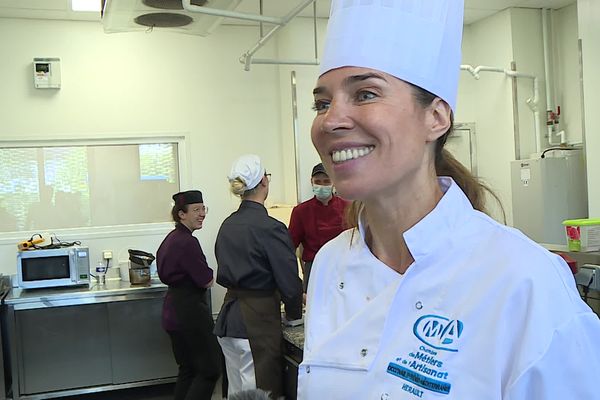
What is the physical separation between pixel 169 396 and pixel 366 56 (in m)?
3.95

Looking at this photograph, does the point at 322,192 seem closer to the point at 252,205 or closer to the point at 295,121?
the point at 252,205

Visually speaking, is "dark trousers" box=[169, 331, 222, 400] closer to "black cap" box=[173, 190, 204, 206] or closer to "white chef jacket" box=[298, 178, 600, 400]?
"black cap" box=[173, 190, 204, 206]

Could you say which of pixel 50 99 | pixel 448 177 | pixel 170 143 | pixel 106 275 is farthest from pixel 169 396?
pixel 448 177

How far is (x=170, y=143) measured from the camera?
193 inches

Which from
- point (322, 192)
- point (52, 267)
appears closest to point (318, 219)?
point (322, 192)

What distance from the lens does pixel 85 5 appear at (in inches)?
166

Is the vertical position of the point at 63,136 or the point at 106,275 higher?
the point at 63,136

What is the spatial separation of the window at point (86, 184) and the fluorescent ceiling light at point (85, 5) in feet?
3.46

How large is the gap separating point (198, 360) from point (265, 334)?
3.26ft

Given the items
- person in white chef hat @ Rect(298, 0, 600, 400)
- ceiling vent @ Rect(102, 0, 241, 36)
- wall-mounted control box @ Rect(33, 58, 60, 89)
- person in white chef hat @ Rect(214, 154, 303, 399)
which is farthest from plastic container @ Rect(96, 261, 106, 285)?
person in white chef hat @ Rect(298, 0, 600, 400)

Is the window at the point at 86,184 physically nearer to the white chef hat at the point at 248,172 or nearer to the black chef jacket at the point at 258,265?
the white chef hat at the point at 248,172

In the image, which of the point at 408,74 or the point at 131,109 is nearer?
the point at 408,74

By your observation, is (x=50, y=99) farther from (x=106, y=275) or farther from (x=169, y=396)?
(x=169, y=396)

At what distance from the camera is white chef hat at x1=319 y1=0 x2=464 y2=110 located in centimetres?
90
